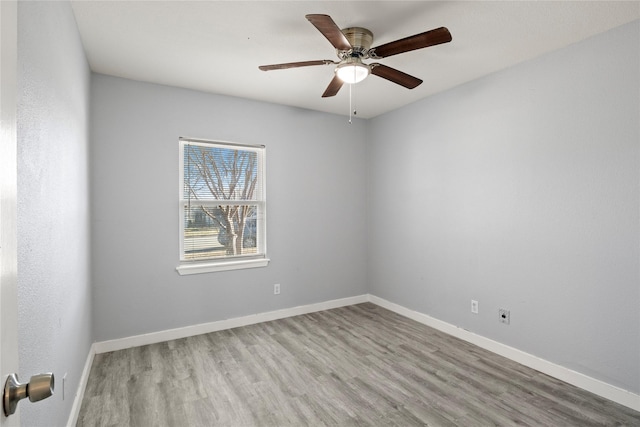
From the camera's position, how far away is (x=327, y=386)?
248cm

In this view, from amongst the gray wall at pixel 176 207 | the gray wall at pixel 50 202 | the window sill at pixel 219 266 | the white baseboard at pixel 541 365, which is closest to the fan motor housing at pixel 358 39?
the gray wall at pixel 50 202

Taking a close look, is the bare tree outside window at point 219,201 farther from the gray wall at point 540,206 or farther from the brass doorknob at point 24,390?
the brass doorknob at point 24,390

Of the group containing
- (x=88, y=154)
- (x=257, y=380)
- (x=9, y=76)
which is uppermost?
(x=88, y=154)

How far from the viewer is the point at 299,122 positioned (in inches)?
160

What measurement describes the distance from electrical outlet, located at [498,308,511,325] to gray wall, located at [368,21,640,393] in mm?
45

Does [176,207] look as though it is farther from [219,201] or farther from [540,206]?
[540,206]

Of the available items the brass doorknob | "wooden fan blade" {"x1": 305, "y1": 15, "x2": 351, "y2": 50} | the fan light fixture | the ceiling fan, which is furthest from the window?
the brass doorknob

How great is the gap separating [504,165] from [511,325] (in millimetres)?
1407

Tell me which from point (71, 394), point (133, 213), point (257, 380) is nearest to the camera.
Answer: point (71, 394)

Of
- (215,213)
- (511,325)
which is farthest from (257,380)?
(511,325)

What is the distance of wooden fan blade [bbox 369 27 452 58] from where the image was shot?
1830 mm

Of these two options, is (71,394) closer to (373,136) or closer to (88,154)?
(88,154)

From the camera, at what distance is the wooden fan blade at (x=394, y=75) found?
7.68 ft

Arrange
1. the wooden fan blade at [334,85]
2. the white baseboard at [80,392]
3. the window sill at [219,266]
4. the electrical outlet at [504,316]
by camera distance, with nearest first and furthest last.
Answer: the white baseboard at [80,392] → the wooden fan blade at [334,85] → the electrical outlet at [504,316] → the window sill at [219,266]
